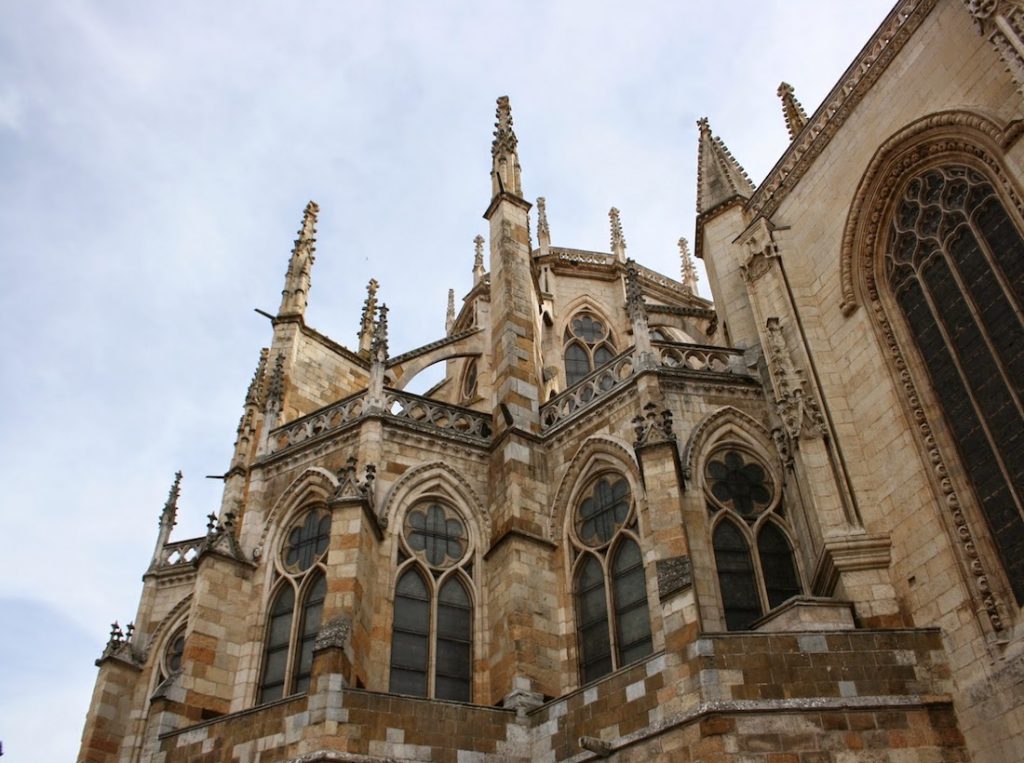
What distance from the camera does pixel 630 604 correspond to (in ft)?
43.3

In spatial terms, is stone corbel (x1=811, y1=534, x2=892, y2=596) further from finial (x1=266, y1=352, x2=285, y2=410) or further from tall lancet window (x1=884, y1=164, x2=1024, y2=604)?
finial (x1=266, y1=352, x2=285, y2=410)

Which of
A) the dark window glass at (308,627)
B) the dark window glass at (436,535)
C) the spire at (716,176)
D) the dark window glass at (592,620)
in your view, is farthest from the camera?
the spire at (716,176)

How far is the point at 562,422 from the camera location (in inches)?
610

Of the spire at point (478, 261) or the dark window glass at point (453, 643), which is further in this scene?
the spire at point (478, 261)

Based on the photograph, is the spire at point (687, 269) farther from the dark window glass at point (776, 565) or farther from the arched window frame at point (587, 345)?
the dark window glass at point (776, 565)

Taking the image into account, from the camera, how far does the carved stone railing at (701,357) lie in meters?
15.1

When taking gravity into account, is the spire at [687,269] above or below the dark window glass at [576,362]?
above

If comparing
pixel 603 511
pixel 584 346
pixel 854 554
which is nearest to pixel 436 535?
pixel 603 511

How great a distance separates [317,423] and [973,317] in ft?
33.5

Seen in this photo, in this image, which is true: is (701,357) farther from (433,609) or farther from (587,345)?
(587,345)

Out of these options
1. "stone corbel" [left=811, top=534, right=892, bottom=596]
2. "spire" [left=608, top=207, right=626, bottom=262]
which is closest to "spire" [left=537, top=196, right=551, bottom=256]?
"spire" [left=608, top=207, right=626, bottom=262]

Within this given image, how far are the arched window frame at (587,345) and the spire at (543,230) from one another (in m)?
2.35

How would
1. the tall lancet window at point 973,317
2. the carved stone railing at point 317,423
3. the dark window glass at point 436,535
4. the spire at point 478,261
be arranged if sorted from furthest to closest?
the spire at point 478,261, the carved stone railing at point 317,423, the dark window glass at point 436,535, the tall lancet window at point 973,317

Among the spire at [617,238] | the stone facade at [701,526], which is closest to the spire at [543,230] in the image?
the spire at [617,238]
